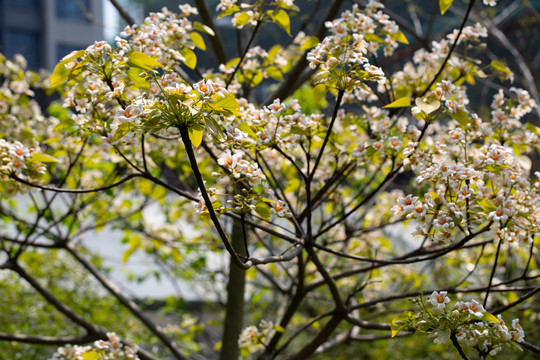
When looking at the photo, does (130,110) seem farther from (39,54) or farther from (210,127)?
(39,54)

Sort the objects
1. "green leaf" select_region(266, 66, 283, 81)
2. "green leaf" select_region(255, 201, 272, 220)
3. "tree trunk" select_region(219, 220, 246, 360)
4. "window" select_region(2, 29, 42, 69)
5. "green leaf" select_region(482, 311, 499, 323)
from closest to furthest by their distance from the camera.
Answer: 1. "green leaf" select_region(482, 311, 499, 323)
2. "green leaf" select_region(255, 201, 272, 220)
3. "green leaf" select_region(266, 66, 283, 81)
4. "tree trunk" select_region(219, 220, 246, 360)
5. "window" select_region(2, 29, 42, 69)

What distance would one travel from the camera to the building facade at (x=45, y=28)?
1786cm

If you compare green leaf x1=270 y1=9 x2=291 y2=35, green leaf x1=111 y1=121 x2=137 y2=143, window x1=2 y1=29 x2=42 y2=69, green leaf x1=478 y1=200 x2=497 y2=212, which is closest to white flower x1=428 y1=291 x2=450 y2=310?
green leaf x1=478 y1=200 x2=497 y2=212

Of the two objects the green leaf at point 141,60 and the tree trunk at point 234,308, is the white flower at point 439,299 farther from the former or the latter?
the tree trunk at point 234,308

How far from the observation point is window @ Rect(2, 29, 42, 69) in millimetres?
17828

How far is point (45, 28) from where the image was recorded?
18344 mm

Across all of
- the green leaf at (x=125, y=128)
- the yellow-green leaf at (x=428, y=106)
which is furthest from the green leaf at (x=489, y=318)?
the green leaf at (x=125, y=128)

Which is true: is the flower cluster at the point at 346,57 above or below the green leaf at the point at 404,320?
above

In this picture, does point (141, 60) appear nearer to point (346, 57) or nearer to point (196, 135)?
point (196, 135)

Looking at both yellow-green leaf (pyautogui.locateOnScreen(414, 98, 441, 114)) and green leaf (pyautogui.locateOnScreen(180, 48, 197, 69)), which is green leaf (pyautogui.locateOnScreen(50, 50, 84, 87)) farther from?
yellow-green leaf (pyautogui.locateOnScreen(414, 98, 441, 114))

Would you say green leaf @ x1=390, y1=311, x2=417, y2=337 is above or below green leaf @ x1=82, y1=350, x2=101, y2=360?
below

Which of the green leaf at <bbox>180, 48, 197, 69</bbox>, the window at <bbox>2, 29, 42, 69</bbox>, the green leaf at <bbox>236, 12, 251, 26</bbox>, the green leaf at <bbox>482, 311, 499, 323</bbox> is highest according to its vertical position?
the window at <bbox>2, 29, 42, 69</bbox>

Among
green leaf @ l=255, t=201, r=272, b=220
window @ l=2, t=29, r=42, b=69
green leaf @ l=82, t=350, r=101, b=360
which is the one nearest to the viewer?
green leaf @ l=255, t=201, r=272, b=220

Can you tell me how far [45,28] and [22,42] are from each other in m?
0.94
